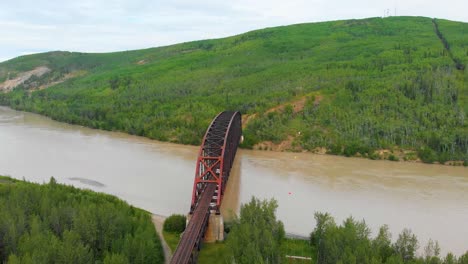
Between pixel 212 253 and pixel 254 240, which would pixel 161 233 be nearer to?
pixel 212 253

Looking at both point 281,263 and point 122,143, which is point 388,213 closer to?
point 281,263

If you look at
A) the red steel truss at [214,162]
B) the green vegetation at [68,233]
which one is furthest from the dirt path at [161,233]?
the red steel truss at [214,162]

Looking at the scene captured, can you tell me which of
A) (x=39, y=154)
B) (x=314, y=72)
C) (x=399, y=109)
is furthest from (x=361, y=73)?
(x=39, y=154)

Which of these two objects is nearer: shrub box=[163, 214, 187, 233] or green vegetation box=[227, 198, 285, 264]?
green vegetation box=[227, 198, 285, 264]

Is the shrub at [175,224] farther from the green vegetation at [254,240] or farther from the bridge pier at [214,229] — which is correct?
the green vegetation at [254,240]

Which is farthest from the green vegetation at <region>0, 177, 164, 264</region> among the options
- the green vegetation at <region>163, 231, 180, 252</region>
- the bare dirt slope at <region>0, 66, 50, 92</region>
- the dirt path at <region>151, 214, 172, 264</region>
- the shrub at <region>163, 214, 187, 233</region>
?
the bare dirt slope at <region>0, 66, 50, 92</region>

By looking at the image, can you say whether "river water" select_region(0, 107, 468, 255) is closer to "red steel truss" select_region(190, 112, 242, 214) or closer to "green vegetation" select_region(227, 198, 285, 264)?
"red steel truss" select_region(190, 112, 242, 214)

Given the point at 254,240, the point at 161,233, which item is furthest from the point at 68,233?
the point at 254,240
